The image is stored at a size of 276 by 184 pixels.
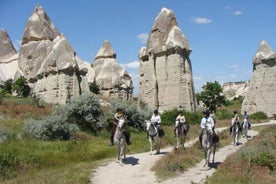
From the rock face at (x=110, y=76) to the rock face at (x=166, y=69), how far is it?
2141 cm

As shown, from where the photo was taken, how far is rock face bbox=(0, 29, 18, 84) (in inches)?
2558

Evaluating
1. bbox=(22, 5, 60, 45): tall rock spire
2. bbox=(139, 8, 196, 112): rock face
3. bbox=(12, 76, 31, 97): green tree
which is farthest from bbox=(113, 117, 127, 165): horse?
bbox=(22, 5, 60, 45): tall rock spire

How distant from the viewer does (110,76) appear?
204ft

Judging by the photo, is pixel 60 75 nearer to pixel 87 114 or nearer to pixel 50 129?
pixel 87 114

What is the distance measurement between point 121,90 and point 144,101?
905 inches

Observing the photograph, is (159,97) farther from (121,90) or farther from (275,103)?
(121,90)

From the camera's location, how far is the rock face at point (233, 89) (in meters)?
94.6

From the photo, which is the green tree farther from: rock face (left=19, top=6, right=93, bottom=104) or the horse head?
the horse head

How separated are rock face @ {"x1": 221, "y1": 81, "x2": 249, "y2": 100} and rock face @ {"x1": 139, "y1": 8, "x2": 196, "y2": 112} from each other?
57.5 metres

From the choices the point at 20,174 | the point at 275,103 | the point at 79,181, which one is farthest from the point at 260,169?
the point at 275,103

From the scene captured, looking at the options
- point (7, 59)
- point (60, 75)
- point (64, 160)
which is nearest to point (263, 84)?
point (60, 75)

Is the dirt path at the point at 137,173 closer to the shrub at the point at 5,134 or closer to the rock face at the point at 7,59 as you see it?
the shrub at the point at 5,134

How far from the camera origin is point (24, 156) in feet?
48.3

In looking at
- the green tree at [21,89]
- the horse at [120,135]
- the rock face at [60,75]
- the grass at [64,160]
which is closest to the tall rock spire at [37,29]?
the green tree at [21,89]
